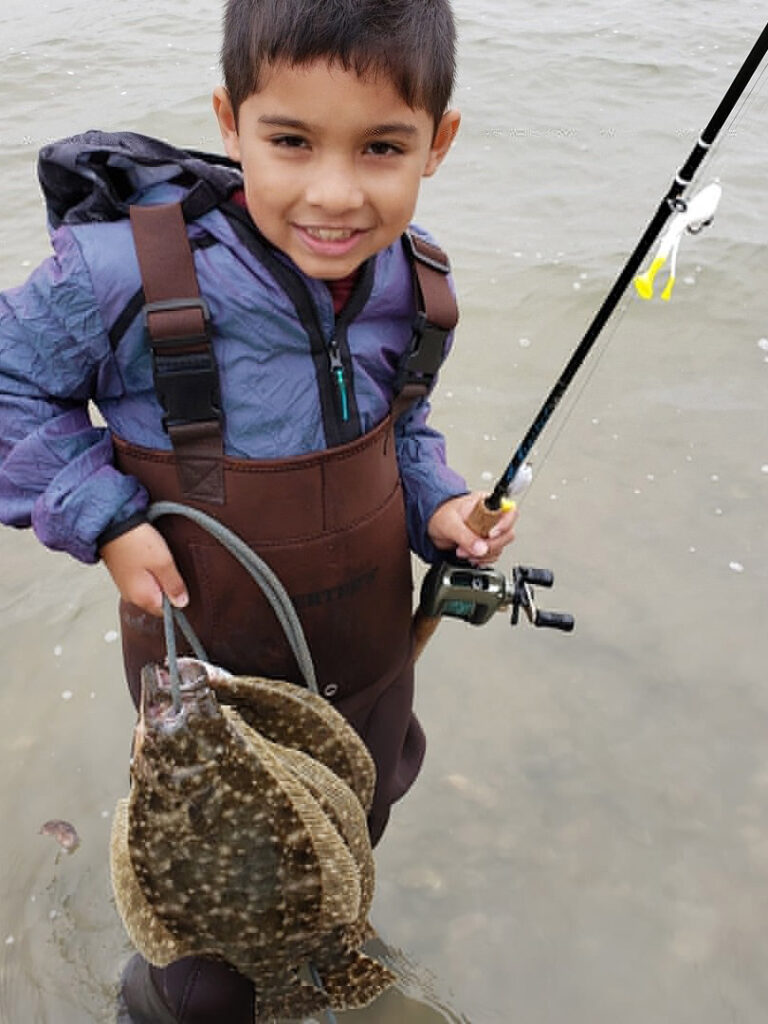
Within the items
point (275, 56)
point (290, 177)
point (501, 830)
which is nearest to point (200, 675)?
point (290, 177)

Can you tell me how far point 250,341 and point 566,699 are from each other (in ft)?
7.53

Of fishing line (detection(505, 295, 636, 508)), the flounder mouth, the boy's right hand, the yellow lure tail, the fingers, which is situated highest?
the yellow lure tail

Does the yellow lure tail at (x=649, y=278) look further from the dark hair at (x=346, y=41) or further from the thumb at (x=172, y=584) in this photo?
the thumb at (x=172, y=584)

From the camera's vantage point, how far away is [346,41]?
5.38 ft

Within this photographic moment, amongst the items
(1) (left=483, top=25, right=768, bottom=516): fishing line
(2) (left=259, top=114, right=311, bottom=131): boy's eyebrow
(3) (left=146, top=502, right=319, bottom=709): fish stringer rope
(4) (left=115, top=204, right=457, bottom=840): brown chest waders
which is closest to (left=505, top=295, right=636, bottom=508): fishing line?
(1) (left=483, top=25, right=768, bottom=516): fishing line

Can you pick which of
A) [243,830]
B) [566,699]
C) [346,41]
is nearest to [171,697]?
[243,830]

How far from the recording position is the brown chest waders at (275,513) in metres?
1.87

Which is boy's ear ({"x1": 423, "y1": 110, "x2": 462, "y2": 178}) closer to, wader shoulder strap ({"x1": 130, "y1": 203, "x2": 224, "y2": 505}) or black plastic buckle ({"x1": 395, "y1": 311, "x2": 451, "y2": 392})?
black plastic buckle ({"x1": 395, "y1": 311, "x2": 451, "y2": 392})

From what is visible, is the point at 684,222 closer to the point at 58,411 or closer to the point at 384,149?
the point at 384,149

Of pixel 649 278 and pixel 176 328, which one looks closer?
pixel 176 328

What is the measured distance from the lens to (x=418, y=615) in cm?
264

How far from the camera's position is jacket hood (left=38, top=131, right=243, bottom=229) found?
1898 millimetres

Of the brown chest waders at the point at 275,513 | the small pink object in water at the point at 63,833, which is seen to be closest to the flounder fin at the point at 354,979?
the brown chest waders at the point at 275,513

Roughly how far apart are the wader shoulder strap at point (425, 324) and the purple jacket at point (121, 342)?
155mm
